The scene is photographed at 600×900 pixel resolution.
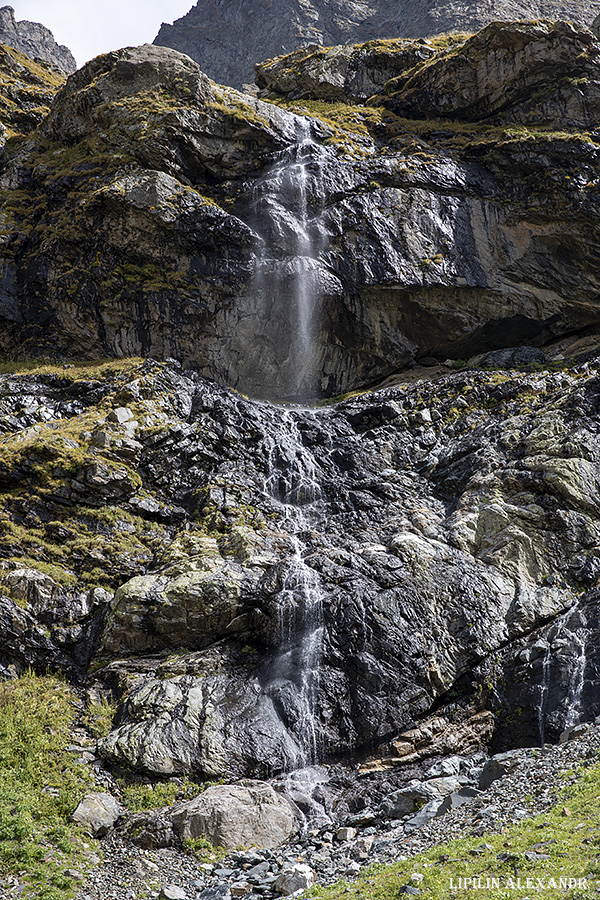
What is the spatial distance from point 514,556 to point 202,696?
986 cm

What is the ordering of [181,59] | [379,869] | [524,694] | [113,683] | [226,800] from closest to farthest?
[379,869] < [226,800] < [524,694] < [113,683] < [181,59]

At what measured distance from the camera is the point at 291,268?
31062 mm

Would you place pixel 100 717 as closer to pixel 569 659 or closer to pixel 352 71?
pixel 569 659

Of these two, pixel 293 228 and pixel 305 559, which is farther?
pixel 293 228

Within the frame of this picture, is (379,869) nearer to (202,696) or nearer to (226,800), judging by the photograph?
(226,800)

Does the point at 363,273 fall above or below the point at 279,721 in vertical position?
above

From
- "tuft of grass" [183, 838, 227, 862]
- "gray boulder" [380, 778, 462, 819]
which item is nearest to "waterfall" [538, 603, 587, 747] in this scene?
"gray boulder" [380, 778, 462, 819]

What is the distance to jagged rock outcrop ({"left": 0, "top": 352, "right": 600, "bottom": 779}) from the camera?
15938mm

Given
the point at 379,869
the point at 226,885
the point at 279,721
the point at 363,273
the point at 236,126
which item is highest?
the point at 236,126

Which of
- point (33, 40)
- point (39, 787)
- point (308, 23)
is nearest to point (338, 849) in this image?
point (39, 787)

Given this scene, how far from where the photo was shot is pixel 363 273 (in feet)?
102

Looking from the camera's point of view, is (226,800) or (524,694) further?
(524,694)

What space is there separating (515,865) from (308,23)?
9931cm

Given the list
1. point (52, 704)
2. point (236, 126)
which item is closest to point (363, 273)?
point (236, 126)
